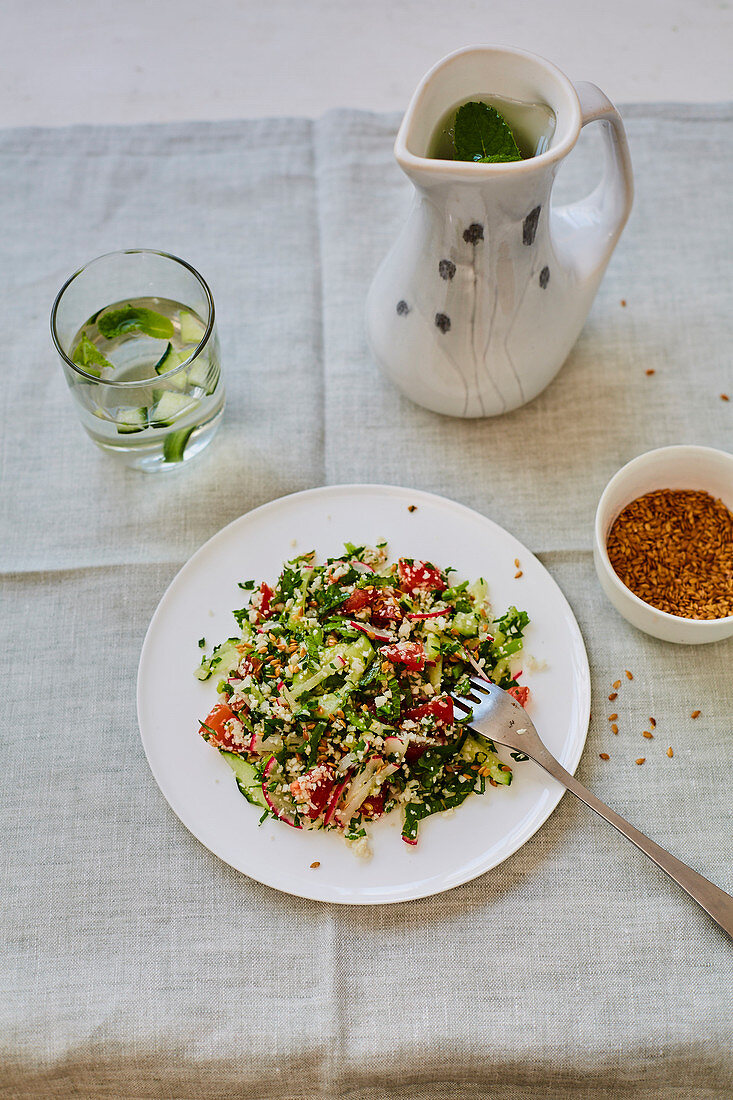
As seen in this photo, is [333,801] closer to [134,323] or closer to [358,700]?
[358,700]

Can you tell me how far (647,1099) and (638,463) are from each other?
0.68m

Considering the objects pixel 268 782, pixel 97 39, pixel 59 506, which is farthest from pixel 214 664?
pixel 97 39

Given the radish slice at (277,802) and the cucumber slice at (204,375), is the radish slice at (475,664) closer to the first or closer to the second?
the radish slice at (277,802)

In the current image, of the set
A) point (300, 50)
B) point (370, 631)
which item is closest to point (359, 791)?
point (370, 631)

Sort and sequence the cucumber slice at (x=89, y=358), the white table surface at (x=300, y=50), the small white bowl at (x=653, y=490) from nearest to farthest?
the small white bowl at (x=653, y=490) < the cucumber slice at (x=89, y=358) < the white table surface at (x=300, y=50)

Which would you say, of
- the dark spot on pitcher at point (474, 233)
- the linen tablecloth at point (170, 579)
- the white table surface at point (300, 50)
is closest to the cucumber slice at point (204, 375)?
the linen tablecloth at point (170, 579)

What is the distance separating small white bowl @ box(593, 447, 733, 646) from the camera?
1008 millimetres

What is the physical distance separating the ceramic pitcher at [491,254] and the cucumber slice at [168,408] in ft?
0.84

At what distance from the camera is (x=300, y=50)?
1.55 m

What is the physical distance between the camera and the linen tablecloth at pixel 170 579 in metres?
0.91

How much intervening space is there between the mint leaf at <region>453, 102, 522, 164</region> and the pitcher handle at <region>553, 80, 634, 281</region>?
6.8 inches

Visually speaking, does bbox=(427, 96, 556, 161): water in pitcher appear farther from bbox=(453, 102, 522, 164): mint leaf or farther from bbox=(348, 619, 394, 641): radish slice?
bbox=(348, 619, 394, 641): radish slice

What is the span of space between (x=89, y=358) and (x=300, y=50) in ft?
2.56

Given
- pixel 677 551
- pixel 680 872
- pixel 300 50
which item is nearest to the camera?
pixel 680 872
